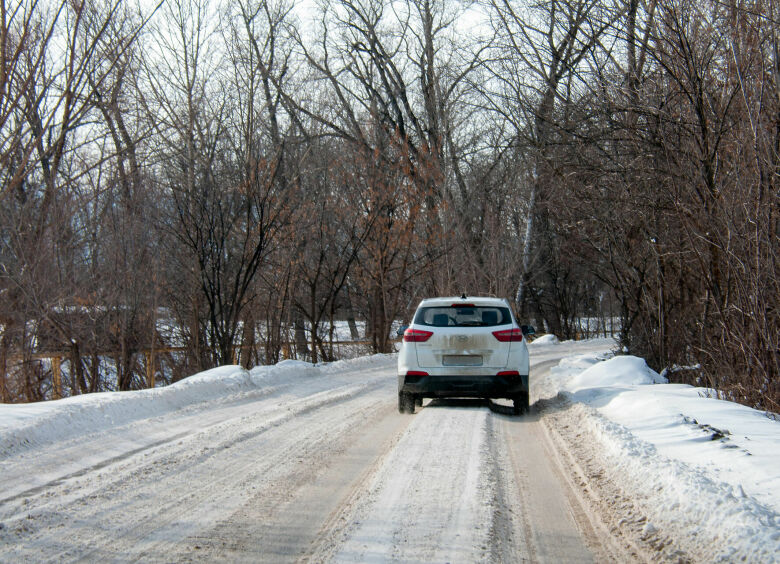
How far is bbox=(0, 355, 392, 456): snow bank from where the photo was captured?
7.63 meters

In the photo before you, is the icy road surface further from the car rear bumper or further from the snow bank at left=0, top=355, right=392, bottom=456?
the car rear bumper

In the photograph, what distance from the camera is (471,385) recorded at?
1005 cm

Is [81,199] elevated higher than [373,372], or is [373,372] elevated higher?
[81,199]

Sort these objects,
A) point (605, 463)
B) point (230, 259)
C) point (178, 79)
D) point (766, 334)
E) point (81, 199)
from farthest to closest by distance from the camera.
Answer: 1. point (178, 79)
2. point (230, 259)
3. point (81, 199)
4. point (766, 334)
5. point (605, 463)

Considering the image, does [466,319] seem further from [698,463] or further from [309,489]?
[309,489]

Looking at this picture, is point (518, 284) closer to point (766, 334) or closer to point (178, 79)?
point (178, 79)

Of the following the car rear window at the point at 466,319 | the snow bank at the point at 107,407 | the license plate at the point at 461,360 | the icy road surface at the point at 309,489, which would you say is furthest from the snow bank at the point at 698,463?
the snow bank at the point at 107,407

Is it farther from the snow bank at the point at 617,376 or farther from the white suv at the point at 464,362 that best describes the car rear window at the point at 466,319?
the snow bank at the point at 617,376

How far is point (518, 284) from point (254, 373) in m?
23.4

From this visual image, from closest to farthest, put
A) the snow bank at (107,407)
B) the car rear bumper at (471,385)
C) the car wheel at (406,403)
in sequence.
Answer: the snow bank at (107,407)
the car rear bumper at (471,385)
the car wheel at (406,403)

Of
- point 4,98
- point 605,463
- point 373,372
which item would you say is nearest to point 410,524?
point 605,463

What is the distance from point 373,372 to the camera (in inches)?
714

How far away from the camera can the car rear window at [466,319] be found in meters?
10.4

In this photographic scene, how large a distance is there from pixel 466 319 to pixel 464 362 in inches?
37.4
